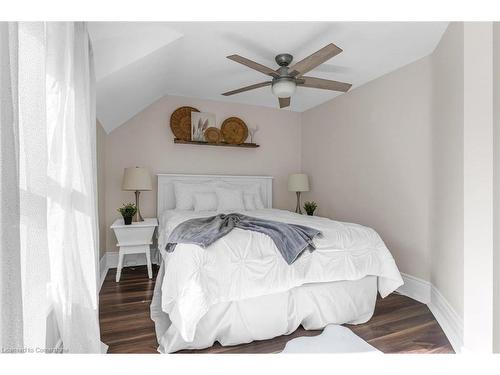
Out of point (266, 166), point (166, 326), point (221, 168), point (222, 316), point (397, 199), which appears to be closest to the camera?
point (222, 316)

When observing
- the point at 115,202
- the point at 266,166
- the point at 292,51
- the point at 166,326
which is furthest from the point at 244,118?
the point at 166,326

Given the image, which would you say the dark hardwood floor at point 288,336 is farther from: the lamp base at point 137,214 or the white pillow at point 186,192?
the white pillow at point 186,192

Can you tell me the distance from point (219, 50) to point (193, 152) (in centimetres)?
186

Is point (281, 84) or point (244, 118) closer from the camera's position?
point (281, 84)

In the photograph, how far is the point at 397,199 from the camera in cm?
312

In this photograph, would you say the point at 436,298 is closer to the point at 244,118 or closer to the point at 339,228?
the point at 339,228

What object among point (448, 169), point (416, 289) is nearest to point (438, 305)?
point (416, 289)

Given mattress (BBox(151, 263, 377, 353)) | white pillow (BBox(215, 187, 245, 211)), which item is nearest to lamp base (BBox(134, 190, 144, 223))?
white pillow (BBox(215, 187, 245, 211))

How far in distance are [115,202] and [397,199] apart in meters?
3.62

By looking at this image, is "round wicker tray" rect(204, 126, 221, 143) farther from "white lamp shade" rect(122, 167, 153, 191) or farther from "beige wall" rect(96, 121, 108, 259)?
"beige wall" rect(96, 121, 108, 259)

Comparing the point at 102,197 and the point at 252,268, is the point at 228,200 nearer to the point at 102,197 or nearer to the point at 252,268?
the point at 102,197

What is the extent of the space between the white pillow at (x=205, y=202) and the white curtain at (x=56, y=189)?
6.77 ft

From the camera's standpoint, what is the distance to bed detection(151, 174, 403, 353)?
5.99ft

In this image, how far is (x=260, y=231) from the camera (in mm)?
2160
